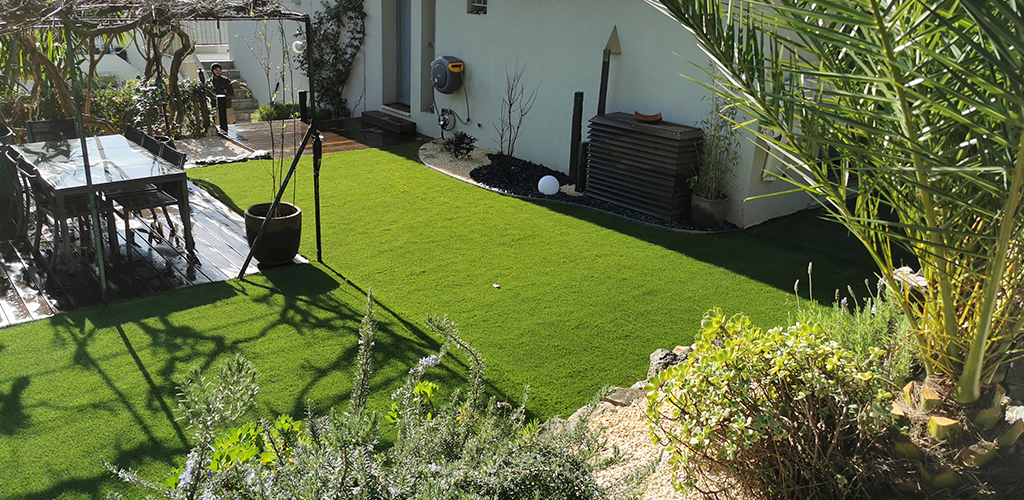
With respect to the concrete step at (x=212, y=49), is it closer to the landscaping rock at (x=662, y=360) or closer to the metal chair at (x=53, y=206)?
the metal chair at (x=53, y=206)

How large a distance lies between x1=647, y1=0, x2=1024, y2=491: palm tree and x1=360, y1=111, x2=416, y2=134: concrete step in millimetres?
10202

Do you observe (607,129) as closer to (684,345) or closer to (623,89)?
(623,89)

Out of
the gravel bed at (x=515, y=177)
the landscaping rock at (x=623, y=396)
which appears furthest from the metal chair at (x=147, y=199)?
the landscaping rock at (x=623, y=396)

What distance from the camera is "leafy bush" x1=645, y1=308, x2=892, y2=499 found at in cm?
279

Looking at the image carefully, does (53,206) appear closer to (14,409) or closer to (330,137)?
(14,409)

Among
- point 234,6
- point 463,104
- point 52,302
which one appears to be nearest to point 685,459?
point 52,302

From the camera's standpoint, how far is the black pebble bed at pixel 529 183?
27.3ft

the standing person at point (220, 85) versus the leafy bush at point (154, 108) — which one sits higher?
the standing person at point (220, 85)

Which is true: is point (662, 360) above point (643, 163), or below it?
below

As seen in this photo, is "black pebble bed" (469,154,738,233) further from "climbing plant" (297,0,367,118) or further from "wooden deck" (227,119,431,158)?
"climbing plant" (297,0,367,118)

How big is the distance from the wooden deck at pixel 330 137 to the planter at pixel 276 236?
13.8 ft

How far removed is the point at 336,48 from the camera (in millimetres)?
14172

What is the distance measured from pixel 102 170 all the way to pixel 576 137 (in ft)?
18.3

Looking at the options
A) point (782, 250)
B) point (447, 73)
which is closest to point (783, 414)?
point (782, 250)
